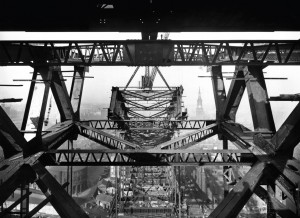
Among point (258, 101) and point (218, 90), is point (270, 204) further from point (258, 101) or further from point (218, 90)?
point (218, 90)

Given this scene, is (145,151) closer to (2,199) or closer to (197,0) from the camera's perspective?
(2,199)

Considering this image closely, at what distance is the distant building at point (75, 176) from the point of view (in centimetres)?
5406

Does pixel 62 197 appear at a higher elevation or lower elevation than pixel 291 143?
lower

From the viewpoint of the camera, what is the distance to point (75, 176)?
55.2 meters

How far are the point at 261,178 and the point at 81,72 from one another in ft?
27.1

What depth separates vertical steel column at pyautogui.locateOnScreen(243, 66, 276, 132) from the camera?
707 centimetres

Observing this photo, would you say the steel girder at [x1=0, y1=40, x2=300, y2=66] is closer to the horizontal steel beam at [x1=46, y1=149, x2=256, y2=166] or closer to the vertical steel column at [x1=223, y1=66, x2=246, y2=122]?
the vertical steel column at [x1=223, y1=66, x2=246, y2=122]

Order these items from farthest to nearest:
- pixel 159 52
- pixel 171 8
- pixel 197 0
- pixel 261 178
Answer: pixel 159 52 < pixel 261 178 < pixel 171 8 < pixel 197 0

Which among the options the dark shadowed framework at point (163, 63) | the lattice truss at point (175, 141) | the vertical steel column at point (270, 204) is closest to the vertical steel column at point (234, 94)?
the lattice truss at point (175, 141)

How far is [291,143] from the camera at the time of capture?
548 centimetres

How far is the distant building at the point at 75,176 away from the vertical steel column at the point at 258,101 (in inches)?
2010

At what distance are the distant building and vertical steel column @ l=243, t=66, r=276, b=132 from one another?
168 feet

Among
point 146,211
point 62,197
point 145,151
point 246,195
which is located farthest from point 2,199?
point 146,211

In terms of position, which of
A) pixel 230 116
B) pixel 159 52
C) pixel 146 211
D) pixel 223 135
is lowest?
pixel 146 211
